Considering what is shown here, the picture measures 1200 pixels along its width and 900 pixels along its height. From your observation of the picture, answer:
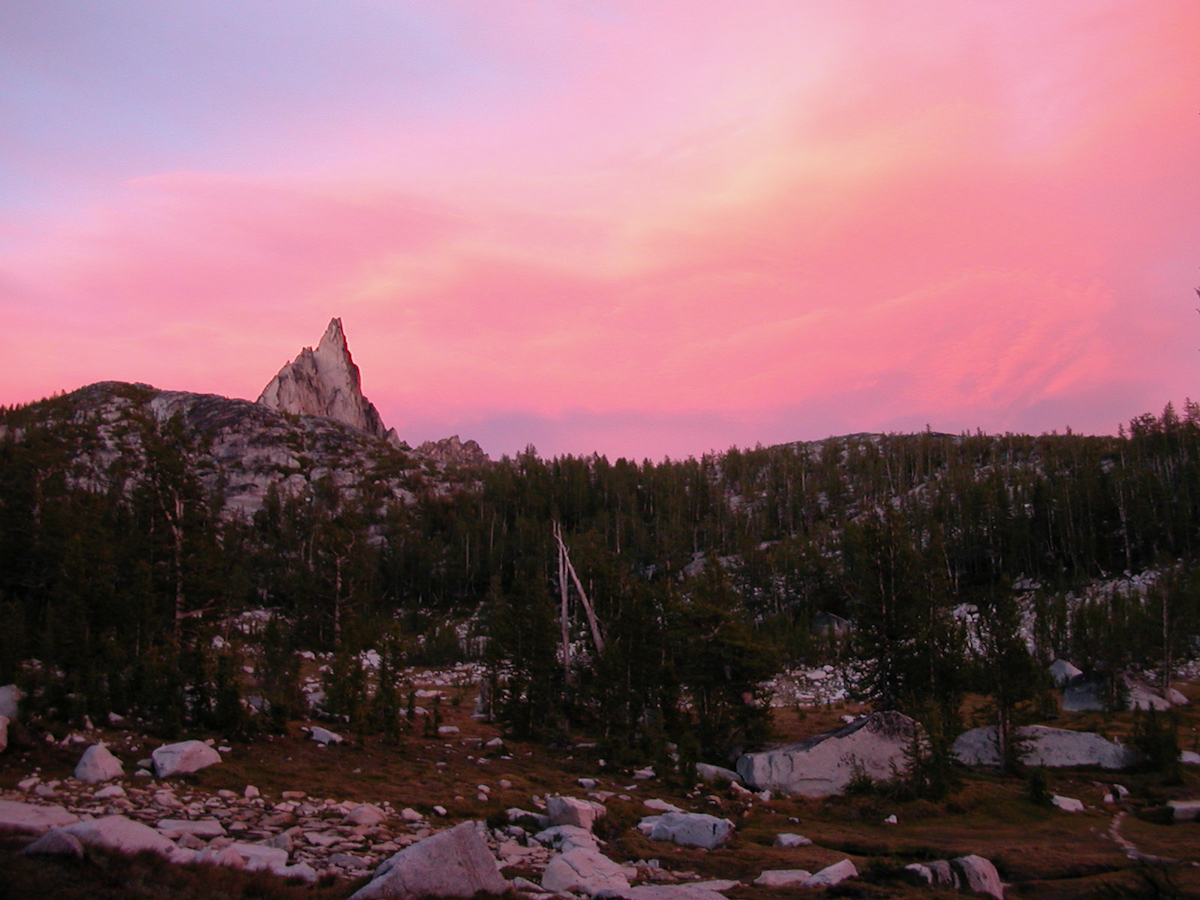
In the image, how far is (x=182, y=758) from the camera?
19891 millimetres

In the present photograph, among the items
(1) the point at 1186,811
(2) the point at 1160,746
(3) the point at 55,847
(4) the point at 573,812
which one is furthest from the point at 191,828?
(2) the point at 1160,746

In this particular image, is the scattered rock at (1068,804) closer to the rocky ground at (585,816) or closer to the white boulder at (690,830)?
the rocky ground at (585,816)

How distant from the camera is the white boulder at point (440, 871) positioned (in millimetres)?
12055

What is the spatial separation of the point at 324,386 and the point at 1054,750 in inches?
7234

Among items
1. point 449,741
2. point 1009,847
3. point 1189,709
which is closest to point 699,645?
point 449,741

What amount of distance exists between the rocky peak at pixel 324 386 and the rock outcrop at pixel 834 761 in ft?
541

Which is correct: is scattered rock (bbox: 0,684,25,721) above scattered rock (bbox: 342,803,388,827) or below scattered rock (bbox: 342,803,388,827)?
above

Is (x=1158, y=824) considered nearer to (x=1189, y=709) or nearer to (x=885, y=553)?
(x=885, y=553)

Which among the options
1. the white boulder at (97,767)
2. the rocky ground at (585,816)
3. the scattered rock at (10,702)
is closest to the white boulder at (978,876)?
the rocky ground at (585,816)

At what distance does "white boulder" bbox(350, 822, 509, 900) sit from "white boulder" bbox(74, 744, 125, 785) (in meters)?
9.94

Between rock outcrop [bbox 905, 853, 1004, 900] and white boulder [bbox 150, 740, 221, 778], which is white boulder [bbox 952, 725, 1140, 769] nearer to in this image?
rock outcrop [bbox 905, 853, 1004, 900]

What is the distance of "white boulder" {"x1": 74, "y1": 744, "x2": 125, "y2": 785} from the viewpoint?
18.2 m

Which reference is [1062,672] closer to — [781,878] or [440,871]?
[781,878]

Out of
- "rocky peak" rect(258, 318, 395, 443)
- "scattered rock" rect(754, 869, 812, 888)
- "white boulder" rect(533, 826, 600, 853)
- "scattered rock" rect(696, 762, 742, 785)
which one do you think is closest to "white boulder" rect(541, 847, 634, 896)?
"white boulder" rect(533, 826, 600, 853)
